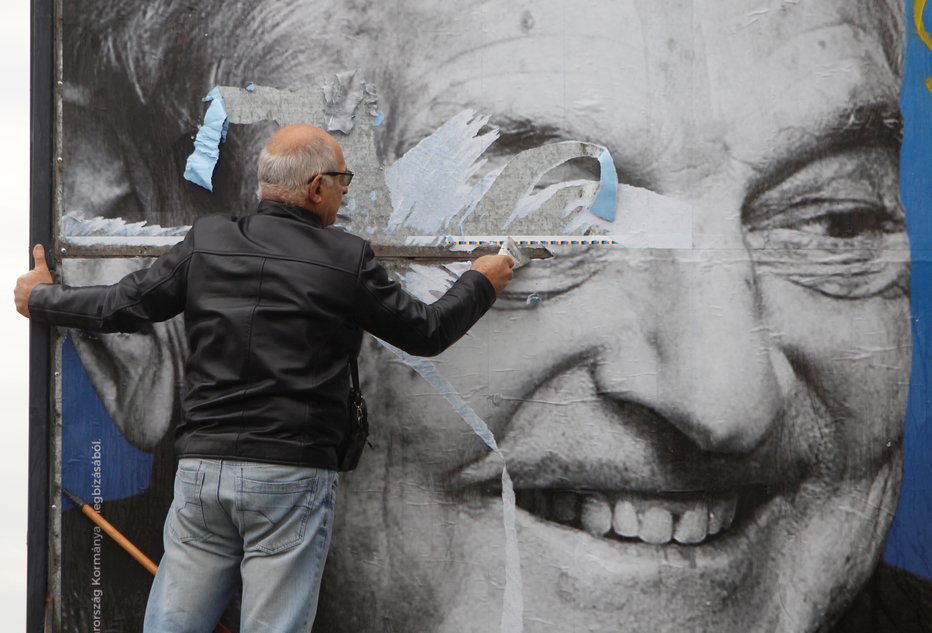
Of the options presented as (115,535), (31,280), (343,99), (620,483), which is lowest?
(115,535)

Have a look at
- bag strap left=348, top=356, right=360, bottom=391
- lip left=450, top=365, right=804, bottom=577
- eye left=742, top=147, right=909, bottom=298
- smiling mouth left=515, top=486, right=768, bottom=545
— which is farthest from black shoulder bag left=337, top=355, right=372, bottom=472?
eye left=742, top=147, right=909, bottom=298

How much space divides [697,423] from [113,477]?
5.12ft

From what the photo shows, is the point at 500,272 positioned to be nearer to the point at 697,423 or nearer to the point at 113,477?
the point at 697,423

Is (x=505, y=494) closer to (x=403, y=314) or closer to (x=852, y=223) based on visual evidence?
(x=403, y=314)

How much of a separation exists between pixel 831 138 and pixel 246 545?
1817mm

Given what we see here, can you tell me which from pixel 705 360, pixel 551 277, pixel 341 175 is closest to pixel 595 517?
pixel 705 360

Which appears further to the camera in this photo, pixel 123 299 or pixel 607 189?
pixel 607 189

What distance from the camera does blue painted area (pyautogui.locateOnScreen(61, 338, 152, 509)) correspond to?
2361 millimetres

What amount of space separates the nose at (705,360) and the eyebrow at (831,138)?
258 mm

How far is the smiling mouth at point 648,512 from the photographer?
2.39 metres

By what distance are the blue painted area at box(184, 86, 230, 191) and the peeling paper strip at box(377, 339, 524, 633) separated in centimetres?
65

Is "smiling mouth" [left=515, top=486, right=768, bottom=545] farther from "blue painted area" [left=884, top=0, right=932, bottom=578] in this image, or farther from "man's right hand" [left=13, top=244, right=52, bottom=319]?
"man's right hand" [left=13, top=244, right=52, bottom=319]

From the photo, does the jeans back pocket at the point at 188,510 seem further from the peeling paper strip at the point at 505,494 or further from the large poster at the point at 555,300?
the peeling paper strip at the point at 505,494

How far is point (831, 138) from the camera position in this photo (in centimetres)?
240
